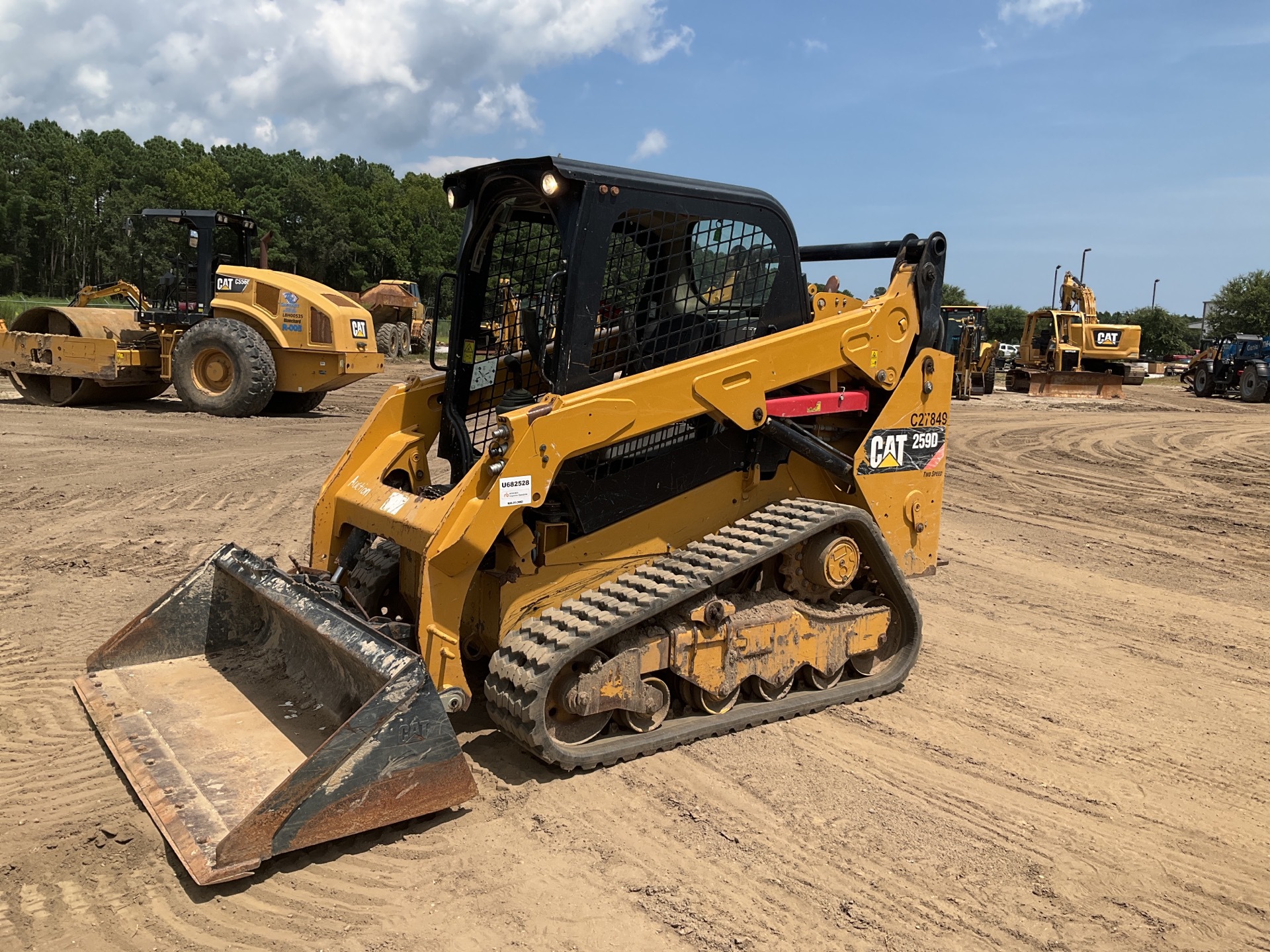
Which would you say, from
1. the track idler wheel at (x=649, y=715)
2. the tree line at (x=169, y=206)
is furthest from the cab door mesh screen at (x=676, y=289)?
the tree line at (x=169, y=206)

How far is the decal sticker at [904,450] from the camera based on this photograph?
16.5 feet

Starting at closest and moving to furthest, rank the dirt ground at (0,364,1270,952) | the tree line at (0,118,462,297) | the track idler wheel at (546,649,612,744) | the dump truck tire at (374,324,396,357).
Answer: the dirt ground at (0,364,1270,952), the track idler wheel at (546,649,612,744), the dump truck tire at (374,324,396,357), the tree line at (0,118,462,297)

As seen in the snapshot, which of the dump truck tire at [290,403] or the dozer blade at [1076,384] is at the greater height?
the dozer blade at [1076,384]

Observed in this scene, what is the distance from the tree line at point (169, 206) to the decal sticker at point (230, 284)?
55.2 meters

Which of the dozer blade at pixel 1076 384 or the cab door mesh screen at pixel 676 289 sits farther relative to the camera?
the dozer blade at pixel 1076 384

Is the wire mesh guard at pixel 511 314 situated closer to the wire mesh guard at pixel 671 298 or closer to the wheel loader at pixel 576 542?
the wheel loader at pixel 576 542

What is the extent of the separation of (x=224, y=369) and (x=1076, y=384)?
75.9 ft

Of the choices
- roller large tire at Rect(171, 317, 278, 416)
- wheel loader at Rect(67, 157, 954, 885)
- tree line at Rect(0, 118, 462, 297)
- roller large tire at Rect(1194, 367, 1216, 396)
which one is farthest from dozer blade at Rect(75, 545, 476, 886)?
tree line at Rect(0, 118, 462, 297)

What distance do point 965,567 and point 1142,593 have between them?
4.35ft

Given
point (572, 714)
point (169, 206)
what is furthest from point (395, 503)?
point (169, 206)

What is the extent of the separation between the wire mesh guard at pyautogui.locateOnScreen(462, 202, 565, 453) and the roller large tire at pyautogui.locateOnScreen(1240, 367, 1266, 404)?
2868cm

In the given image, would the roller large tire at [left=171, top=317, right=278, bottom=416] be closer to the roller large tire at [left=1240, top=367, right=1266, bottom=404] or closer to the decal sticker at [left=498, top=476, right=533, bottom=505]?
the decal sticker at [left=498, top=476, right=533, bottom=505]

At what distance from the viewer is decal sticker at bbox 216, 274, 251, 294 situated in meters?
14.8

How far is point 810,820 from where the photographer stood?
3.75 metres
